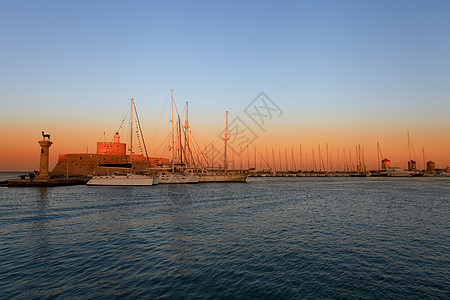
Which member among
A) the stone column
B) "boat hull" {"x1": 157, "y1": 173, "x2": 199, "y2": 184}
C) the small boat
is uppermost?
the stone column

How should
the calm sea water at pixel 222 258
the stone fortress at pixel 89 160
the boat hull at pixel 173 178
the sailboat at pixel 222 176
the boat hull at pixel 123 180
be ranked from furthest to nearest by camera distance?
the stone fortress at pixel 89 160 < the sailboat at pixel 222 176 < the boat hull at pixel 173 178 < the boat hull at pixel 123 180 < the calm sea water at pixel 222 258

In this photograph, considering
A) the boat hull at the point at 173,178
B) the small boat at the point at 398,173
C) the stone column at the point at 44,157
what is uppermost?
the stone column at the point at 44,157

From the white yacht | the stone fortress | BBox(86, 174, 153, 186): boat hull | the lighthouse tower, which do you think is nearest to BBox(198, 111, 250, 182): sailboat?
the white yacht

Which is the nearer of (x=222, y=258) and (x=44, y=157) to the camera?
(x=222, y=258)

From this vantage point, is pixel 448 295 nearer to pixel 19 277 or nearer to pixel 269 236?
pixel 269 236

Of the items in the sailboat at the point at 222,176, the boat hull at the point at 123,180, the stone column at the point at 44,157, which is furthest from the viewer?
the sailboat at the point at 222,176

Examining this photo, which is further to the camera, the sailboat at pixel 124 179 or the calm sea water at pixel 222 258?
the sailboat at pixel 124 179

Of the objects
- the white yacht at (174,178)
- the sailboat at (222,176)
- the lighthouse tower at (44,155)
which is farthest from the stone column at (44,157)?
the sailboat at (222,176)

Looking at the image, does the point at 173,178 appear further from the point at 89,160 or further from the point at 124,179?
the point at 89,160

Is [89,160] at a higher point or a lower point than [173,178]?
higher

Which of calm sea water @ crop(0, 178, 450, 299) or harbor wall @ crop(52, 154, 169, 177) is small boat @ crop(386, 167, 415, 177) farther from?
calm sea water @ crop(0, 178, 450, 299)

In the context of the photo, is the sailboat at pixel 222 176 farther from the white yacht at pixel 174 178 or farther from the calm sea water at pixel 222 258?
the calm sea water at pixel 222 258

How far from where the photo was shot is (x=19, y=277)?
9922 mm

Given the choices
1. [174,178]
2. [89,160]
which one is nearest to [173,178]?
[174,178]
